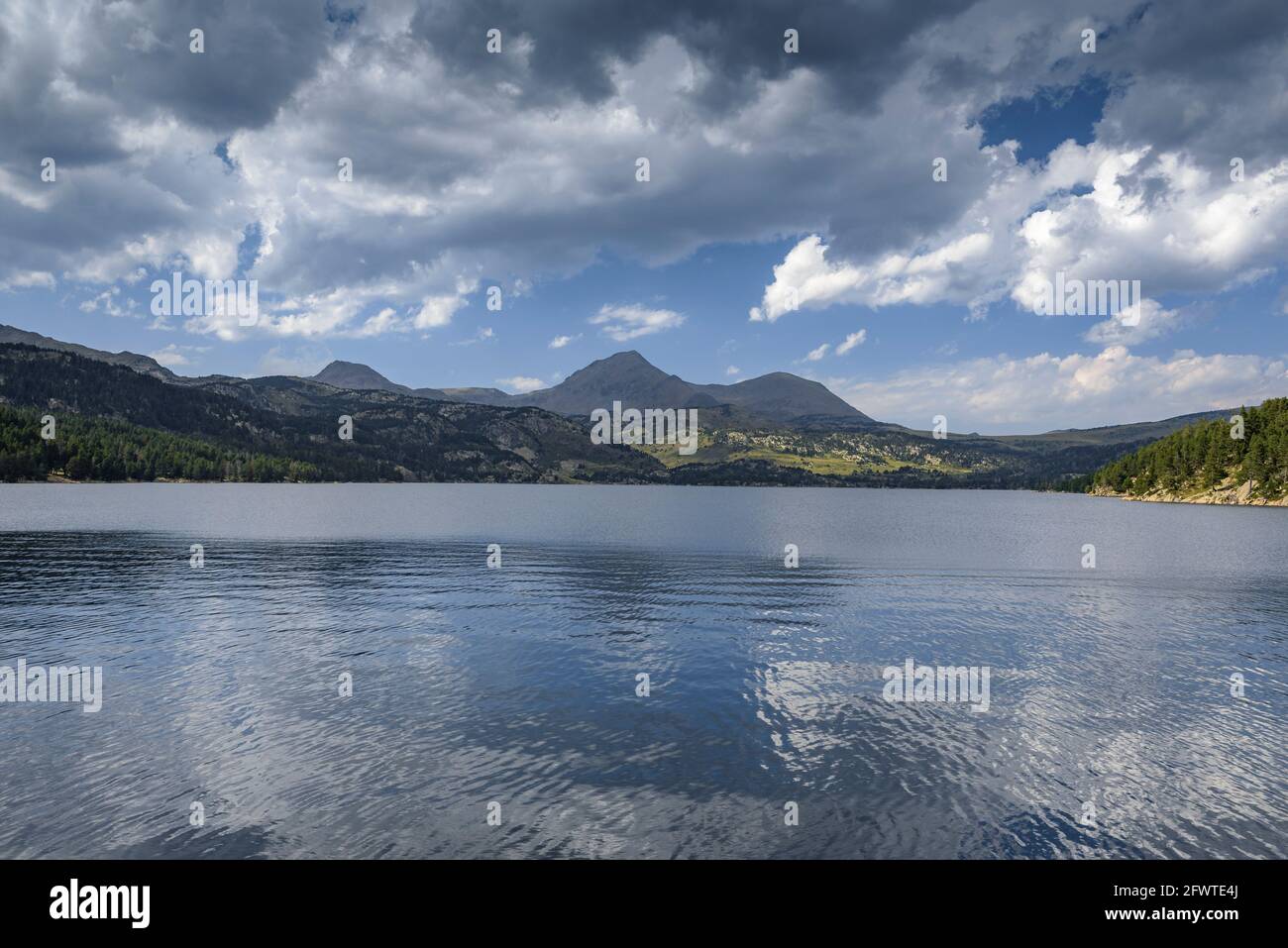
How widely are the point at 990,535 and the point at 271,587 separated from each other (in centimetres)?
13993

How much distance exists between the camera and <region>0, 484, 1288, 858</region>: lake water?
22594 mm

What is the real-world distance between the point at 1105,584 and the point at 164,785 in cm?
9077

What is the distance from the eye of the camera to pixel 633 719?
1299 inches

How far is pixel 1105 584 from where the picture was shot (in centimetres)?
7950

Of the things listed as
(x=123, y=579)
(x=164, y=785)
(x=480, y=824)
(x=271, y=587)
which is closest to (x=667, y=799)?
(x=480, y=824)

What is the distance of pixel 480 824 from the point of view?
2278 centimetres

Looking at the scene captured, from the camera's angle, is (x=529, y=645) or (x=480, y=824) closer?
(x=480, y=824)

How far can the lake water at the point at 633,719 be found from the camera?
22.6m
